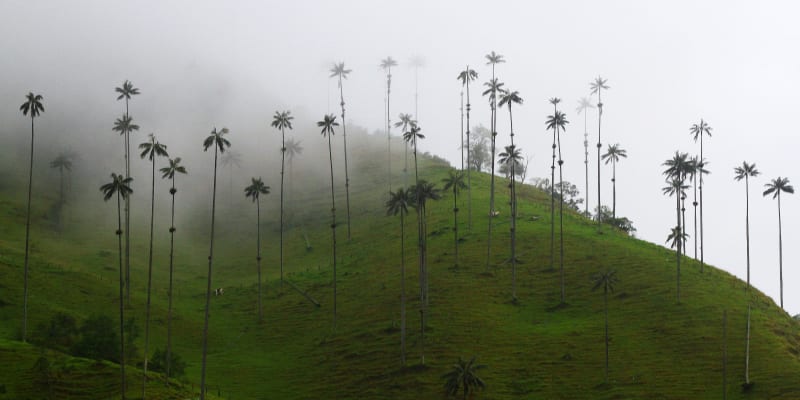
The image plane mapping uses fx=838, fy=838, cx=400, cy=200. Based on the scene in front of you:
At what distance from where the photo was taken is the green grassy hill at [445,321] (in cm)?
9956

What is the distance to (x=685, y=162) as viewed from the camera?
443 ft

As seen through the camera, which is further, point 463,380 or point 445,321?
point 445,321

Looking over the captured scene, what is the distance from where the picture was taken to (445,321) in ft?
402

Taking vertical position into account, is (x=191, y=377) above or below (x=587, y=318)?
below

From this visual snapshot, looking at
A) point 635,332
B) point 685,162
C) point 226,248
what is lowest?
point 635,332

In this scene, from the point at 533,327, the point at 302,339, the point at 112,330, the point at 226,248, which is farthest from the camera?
the point at 226,248

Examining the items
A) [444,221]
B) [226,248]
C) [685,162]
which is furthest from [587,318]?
[226,248]

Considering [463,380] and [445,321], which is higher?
[445,321]

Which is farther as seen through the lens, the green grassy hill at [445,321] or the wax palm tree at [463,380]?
the green grassy hill at [445,321]

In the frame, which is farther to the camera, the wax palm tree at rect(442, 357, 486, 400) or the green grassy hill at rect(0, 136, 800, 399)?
the green grassy hill at rect(0, 136, 800, 399)

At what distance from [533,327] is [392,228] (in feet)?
205

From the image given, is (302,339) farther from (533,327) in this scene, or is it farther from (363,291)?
(533,327)

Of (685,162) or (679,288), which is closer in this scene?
(679,288)

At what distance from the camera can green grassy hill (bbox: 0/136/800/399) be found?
99.6 metres
